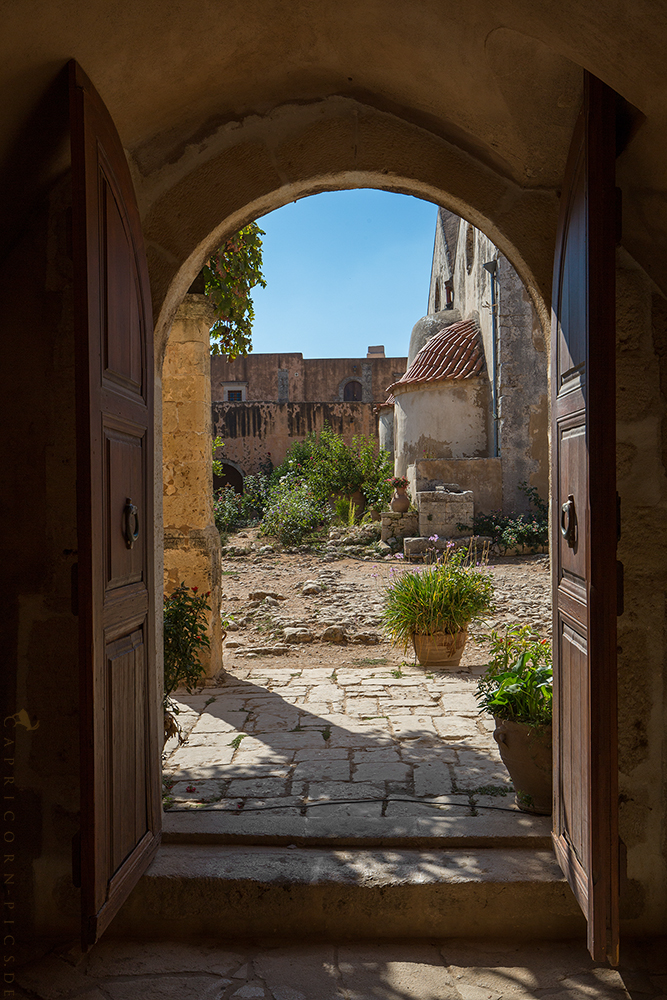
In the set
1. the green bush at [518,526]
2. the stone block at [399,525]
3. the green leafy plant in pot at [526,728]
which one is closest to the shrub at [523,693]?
the green leafy plant in pot at [526,728]

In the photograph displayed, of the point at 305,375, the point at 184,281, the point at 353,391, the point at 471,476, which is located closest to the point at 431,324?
the point at 471,476

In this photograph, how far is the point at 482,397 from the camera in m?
14.1

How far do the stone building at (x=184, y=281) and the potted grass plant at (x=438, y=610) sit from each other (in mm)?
3044

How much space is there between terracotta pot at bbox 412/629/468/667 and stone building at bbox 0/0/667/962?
306cm

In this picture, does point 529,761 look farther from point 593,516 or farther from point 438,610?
point 438,610

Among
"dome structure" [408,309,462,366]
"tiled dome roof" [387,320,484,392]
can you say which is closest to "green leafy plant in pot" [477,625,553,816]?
"tiled dome roof" [387,320,484,392]

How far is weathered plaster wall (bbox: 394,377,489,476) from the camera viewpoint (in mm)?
14141

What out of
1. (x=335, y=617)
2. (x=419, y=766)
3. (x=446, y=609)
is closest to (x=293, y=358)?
(x=335, y=617)

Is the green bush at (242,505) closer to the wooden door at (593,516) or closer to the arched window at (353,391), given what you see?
the arched window at (353,391)

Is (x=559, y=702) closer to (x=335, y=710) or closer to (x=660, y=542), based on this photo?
(x=660, y=542)

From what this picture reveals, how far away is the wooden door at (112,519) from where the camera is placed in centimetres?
206

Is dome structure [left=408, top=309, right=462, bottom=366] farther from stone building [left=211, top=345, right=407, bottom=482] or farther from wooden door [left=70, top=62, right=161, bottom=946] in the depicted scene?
wooden door [left=70, top=62, right=161, bottom=946]

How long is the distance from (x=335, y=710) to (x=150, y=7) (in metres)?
3.96

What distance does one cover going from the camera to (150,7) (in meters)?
2.23
